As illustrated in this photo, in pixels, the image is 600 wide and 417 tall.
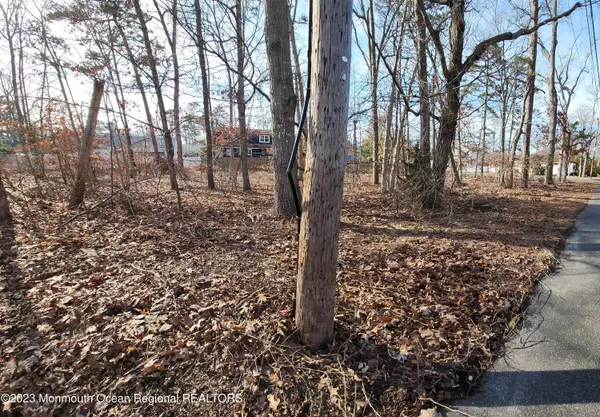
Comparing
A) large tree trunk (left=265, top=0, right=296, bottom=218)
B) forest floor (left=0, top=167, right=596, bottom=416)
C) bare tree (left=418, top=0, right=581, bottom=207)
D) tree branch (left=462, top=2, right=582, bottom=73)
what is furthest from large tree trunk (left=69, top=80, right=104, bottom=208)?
tree branch (left=462, top=2, right=582, bottom=73)

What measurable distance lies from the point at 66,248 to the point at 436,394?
493 centimetres

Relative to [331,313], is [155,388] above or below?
below

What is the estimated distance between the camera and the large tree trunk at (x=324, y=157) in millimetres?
1632

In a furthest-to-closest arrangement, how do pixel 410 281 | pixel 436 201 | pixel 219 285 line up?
pixel 436 201
pixel 410 281
pixel 219 285

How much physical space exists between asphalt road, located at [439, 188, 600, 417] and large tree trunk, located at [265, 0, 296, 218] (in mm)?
4243

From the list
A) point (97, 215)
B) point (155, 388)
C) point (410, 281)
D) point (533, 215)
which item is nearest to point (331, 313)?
point (155, 388)

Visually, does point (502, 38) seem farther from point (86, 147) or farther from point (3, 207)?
point (3, 207)

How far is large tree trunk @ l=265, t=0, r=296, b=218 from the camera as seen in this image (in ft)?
16.0

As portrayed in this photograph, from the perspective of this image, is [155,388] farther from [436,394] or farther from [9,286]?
[9,286]

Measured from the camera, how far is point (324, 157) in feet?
5.63

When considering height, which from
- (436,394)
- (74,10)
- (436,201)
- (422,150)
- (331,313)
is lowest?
(436,394)

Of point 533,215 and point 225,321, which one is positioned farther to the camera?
point 533,215

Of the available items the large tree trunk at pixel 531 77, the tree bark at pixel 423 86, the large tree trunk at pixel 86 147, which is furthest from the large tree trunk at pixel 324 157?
the large tree trunk at pixel 531 77

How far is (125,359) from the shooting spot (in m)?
1.96
